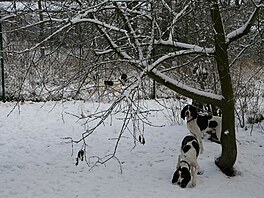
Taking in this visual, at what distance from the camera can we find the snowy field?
17.8ft

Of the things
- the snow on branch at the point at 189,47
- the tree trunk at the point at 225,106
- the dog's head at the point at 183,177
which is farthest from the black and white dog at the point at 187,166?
the snow on branch at the point at 189,47

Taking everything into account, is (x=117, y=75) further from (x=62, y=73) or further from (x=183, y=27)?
(x=183, y=27)

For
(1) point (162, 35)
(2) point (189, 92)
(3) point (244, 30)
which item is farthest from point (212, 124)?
(1) point (162, 35)

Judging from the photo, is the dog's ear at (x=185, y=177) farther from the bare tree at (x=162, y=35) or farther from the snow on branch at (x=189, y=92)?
the snow on branch at (x=189, y=92)

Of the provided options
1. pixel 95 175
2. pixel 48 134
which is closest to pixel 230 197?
pixel 95 175

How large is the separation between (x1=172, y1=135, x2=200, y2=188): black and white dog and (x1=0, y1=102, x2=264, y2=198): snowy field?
0.11 m

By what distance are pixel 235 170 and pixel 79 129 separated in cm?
375

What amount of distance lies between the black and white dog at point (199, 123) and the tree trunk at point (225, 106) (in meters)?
0.86

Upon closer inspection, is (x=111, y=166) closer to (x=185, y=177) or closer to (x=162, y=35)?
(x=185, y=177)

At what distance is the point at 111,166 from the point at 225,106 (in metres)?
1.90

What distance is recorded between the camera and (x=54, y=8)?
5410mm

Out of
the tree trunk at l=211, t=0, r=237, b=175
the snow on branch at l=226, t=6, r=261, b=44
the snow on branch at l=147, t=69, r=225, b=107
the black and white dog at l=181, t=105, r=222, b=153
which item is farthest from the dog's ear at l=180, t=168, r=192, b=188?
the snow on branch at l=226, t=6, r=261, b=44

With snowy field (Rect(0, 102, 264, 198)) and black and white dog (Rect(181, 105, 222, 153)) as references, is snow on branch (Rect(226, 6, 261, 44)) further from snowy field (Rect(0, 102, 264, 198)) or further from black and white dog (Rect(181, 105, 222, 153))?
snowy field (Rect(0, 102, 264, 198))

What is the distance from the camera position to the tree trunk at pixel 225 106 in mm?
5602
